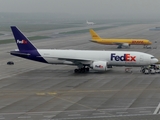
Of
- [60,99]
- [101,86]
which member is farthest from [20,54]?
[60,99]

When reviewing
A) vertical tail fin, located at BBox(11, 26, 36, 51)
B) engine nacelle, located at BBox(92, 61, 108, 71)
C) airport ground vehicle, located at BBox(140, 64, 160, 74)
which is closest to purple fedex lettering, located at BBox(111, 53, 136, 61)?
engine nacelle, located at BBox(92, 61, 108, 71)

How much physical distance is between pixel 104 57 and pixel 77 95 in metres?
19.1

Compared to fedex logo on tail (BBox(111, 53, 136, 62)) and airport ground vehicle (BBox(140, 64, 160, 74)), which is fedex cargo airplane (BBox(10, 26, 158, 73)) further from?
airport ground vehicle (BBox(140, 64, 160, 74))

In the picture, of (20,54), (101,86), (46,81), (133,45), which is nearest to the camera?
(101,86)

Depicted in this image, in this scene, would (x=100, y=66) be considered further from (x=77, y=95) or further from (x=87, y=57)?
(x=77, y=95)

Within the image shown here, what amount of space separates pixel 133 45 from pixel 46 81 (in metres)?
75.7

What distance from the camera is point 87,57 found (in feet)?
207

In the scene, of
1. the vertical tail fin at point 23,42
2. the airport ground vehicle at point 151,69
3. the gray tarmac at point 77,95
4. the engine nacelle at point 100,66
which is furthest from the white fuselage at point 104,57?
the vertical tail fin at point 23,42

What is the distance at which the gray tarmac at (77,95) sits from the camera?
3584cm

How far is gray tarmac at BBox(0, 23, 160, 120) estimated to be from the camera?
35844 mm

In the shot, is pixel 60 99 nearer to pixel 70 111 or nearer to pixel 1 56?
pixel 70 111

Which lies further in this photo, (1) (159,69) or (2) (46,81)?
(1) (159,69)

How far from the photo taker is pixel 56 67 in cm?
7038

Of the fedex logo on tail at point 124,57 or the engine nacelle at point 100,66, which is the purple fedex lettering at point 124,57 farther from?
the engine nacelle at point 100,66
